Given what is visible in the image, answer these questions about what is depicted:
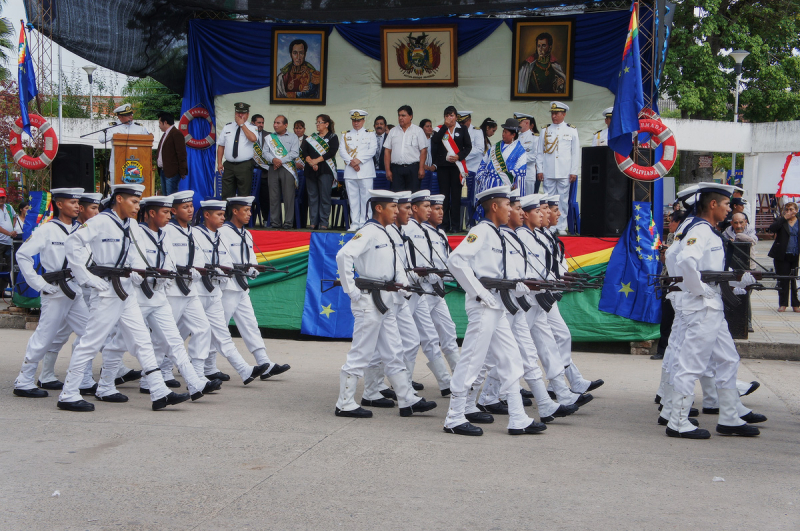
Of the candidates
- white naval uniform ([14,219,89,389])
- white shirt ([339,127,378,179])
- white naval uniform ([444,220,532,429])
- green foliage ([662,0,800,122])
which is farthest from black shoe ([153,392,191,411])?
green foliage ([662,0,800,122])

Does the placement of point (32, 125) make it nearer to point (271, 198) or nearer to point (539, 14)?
point (271, 198)

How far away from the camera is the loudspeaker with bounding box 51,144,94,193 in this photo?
13.6 m

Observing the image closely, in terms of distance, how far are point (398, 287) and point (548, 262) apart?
60.0 inches

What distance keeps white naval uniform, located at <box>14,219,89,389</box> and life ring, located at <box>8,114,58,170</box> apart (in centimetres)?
489

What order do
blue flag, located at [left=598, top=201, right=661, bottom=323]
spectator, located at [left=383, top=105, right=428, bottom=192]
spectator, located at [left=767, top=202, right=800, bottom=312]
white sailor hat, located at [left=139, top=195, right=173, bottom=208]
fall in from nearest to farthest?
white sailor hat, located at [left=139, top=195, right=173, bottom=208] < blue flag, located at [left=598, top=201, right=661, bottom=323] < spectator, located at [left=383, top=105, right=428, bottom=192] < spectator, located at [left=767, top=202, right=800, bottom=312]

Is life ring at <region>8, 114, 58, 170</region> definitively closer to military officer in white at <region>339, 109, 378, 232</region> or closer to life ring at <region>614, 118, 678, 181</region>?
military officer in white at <region>339, 109, 378, 232</region>

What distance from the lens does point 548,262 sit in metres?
8.04

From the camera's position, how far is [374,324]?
296 inches

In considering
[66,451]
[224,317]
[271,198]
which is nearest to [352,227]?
[271,198]

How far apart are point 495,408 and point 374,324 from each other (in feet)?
4.70

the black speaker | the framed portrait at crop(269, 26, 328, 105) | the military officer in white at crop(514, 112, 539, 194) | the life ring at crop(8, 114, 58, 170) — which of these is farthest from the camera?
the framed portrait at crop(269, 26, 328, 105)

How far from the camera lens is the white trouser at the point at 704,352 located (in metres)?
6.86

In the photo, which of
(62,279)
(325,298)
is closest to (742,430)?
(62,279)

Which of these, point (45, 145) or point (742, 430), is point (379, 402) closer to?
point (742, 430)
